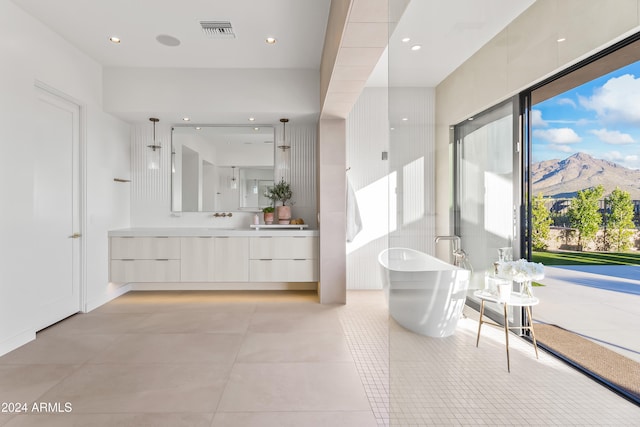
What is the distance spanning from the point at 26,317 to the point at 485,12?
12.7 feet

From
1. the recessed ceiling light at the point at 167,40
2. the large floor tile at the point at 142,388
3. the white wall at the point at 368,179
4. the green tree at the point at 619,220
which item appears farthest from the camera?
the white wall at the point at 368,179

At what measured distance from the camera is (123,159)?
14.7ft

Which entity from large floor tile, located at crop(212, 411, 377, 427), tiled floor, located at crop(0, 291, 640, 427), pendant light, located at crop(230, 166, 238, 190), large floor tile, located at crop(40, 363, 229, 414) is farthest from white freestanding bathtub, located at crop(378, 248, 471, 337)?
pendant light, located at crop(230, 166, 238, 190)

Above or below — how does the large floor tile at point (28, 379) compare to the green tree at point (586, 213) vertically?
below

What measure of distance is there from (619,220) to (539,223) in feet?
0.43

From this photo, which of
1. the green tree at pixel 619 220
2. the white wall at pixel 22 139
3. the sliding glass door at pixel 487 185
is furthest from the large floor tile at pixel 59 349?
the green tree at pixel 619 220

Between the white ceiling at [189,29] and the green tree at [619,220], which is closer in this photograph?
the green tree at [619,220]

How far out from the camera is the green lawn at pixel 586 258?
0.44 m

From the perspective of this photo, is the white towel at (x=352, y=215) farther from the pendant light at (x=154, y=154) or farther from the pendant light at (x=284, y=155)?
the pendant light at (x=154, y=154)

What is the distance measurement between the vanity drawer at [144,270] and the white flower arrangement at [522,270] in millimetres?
4244

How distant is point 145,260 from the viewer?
4242mm

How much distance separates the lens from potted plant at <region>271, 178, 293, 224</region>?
15.0 ft

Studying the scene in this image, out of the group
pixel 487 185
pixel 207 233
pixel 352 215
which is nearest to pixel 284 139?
pixel 352 215

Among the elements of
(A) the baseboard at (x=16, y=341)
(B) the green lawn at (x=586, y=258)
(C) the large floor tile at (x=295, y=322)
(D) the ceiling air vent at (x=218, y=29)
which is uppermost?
(D) the ceiling air vent at (x=218, y=29)
